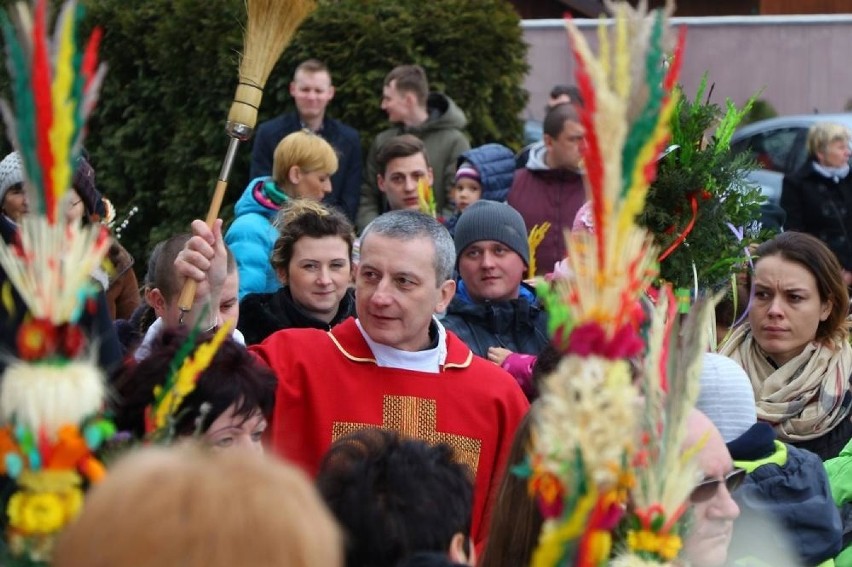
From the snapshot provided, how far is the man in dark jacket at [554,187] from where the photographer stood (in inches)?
312

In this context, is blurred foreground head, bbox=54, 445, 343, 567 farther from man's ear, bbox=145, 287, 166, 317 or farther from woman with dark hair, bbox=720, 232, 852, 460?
woman with dark hair, bbox=720, 232, 852, 460

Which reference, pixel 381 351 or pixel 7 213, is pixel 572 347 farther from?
pixel 7 213

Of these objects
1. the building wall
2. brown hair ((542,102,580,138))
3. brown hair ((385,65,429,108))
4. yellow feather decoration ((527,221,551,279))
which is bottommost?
yellow feather decoration ((527,221,551,279))

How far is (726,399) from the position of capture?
3609mm

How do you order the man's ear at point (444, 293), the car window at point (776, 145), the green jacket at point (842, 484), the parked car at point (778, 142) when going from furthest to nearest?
the car window at point (776, 145), the parked car at point (778, 142), the man's ear at point (444, 293), the green jacket at point (842, 484)

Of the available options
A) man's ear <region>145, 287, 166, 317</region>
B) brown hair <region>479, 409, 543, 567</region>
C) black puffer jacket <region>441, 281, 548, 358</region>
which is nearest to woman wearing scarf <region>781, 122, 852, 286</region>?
black puffer jacket <region>441, 281, 548, 358</region>

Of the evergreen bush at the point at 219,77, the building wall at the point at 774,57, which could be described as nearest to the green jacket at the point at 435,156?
the evergreen bush at the point at 219,77

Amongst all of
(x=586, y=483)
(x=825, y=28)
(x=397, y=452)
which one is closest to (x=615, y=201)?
(x=586, y=483)

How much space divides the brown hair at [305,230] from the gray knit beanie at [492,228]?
0.54m

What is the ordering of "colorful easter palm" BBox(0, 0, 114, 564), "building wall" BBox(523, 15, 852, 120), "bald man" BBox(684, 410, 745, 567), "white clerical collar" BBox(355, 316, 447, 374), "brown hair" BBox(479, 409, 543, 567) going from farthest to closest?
1. "building wall" BBox(523, 15, 852, 120)
2. "white clerical collar" BBox(355, 316, 447, 374)
3. "bald man" BBox(684, 410, 745, 567)
4. "brown hair" BBox(479, 409, 543, 567)
5. "colorful easter palm" BBox(0, 0, 114, 564)

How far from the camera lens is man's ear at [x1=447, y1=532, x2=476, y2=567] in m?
2.68

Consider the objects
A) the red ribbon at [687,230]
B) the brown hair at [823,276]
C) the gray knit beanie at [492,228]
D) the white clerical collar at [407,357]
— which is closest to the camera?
the white clerical collar at [407,357]

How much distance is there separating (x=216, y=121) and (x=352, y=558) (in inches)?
332

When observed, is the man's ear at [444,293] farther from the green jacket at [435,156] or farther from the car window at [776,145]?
the car window at [776,145]
